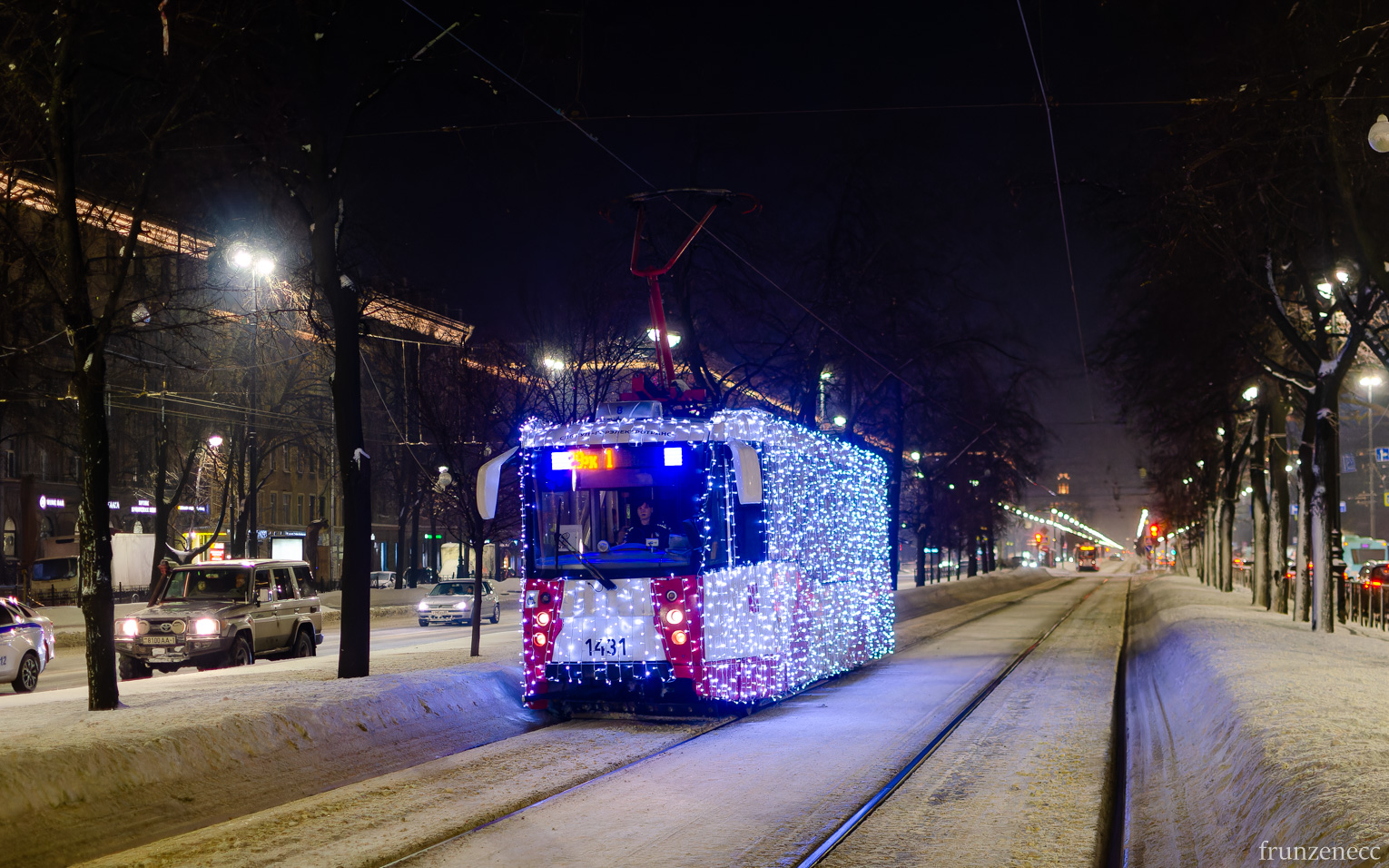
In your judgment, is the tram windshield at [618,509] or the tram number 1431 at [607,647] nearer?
the tram number 1431 at [607,647]

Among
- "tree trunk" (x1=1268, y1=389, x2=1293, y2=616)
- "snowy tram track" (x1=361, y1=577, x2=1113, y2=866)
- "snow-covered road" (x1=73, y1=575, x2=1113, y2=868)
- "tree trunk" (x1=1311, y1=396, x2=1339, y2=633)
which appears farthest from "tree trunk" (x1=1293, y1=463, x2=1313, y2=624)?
"snow-covered road" (x1=73, y1=575, x2=1113, y2=868)

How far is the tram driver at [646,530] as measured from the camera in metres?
13.4

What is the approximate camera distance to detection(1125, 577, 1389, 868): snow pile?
6.91m

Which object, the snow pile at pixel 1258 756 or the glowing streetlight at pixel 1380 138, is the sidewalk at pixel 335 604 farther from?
the glowing streetlight at pixel 1380 138

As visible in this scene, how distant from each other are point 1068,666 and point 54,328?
23.9 metres

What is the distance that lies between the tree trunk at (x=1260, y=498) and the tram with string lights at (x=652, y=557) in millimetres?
23847

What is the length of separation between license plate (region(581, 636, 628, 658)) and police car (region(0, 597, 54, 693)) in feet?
37.5

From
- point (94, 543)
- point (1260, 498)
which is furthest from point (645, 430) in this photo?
point (1260, 498)

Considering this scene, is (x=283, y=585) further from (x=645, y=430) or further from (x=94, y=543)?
(x=645, y=430)

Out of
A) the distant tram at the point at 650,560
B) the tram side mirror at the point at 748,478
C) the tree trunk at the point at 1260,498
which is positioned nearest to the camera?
the tram side mirror at the point at 748,478

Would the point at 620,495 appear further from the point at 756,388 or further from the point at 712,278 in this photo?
the point at 756,388

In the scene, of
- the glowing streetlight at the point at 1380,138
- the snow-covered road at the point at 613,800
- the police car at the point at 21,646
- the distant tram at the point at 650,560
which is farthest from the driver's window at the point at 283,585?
the glowing streetlight at the point at 1380,138

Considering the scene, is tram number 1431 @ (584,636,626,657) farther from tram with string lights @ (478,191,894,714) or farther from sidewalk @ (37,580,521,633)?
sidewalk @ (37,580,521,633)

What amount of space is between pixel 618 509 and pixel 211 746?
198 inches
